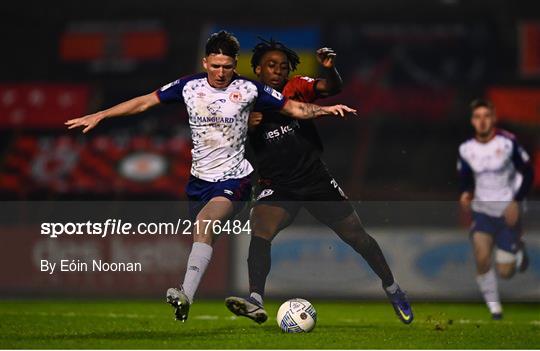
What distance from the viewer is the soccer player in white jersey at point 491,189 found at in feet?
43.2

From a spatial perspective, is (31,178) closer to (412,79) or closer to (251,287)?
(412,79)

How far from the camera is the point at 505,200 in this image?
43.6ft

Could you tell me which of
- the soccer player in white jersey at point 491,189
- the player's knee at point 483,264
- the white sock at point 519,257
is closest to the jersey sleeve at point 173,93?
the soccer player in white jersey at point 491,189

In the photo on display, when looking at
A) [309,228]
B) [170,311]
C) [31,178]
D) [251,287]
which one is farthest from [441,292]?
[31,178]

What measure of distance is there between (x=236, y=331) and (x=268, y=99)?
209 cm

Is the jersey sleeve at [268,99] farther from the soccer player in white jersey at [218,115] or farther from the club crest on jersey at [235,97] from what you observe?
the club crest on jersey at [235,97]

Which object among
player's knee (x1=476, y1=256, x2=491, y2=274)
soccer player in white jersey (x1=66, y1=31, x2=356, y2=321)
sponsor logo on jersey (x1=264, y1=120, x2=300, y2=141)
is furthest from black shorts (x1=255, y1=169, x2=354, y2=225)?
player's knee (x1=476, y1=256, x2=491, y2=274)

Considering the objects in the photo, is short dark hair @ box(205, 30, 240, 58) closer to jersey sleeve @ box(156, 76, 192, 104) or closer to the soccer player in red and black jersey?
jersey sleeve @ box(156, 76, 192, 104)

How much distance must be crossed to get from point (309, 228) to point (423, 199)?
3.66 metres

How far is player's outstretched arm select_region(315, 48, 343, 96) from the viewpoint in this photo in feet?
29.7

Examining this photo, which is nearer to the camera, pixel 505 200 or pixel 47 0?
pixel 505 200

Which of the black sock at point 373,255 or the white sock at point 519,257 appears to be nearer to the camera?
the black sock at point 373,255

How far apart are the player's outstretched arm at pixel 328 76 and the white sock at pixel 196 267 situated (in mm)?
1619

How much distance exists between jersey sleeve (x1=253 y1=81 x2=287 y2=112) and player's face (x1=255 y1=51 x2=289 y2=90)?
536 millimetres
